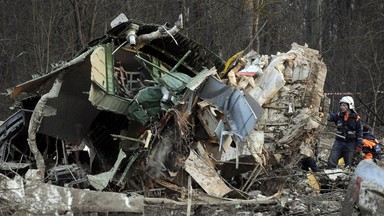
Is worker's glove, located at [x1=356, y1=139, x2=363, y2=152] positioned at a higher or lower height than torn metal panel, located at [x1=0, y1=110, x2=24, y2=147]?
lower

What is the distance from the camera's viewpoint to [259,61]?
28.9ft

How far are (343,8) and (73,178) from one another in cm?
2341

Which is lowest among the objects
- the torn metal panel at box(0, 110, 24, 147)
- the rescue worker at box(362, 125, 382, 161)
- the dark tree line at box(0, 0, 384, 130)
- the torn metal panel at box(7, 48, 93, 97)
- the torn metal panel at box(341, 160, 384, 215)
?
the rescue worker at box(362, 125, 382, 161)

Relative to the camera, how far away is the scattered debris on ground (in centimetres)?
697

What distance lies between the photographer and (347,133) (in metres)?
8.88

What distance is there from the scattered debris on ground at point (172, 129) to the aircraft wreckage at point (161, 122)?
0.05 feet

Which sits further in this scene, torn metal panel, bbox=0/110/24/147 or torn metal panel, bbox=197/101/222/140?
torn metal panel, bbox=0/110/24/147

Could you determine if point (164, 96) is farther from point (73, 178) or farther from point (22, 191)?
point (22, 191)

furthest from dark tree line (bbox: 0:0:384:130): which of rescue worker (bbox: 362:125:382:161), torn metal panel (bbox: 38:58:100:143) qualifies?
torn metal panel (bbox: 38:58:100:143)

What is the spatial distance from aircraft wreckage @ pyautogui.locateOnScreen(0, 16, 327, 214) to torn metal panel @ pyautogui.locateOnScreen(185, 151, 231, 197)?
1 centimetres

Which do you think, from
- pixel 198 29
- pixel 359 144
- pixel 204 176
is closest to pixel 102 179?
pixel 204 176

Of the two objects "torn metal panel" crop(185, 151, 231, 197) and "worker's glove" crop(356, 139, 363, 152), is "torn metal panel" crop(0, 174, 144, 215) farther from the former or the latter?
"worker's glove" crop(356, 139, 363, 152)

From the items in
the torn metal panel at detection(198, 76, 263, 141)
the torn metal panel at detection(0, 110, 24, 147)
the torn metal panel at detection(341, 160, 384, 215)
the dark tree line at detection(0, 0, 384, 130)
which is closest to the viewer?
the torn metal panel at detection(341, 160, 384, 215)

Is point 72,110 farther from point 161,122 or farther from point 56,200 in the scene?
point 56,200
